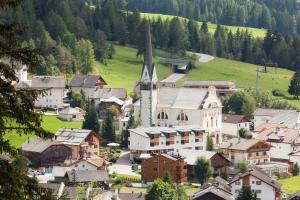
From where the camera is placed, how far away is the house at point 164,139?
67.6 metres

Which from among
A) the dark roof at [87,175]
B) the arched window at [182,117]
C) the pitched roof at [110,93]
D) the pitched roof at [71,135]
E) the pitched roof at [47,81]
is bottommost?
the dark roof at [87,175]

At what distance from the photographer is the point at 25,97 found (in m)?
9.87

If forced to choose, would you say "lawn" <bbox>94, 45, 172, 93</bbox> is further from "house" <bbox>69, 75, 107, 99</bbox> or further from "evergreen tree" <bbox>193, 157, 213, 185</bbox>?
"evergreen tree" <bbox>193, 157, 213, 185</bbox>

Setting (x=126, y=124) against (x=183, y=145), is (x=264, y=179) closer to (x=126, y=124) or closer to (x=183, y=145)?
(x=183, y=145)

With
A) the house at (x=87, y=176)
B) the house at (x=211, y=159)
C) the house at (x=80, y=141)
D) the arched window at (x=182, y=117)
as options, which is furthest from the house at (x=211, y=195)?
the arched window at (x=182, y=117)

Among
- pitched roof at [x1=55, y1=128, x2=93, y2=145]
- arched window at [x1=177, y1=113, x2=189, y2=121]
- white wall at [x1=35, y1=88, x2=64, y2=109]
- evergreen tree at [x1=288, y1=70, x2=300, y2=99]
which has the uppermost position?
evergreen tree at [x1=288, y1=70, x2=300, y2=99]

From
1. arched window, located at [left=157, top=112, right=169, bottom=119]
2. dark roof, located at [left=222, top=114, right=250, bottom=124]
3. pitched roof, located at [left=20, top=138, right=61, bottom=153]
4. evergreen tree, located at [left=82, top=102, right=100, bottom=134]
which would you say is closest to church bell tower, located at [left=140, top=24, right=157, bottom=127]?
arched window, located at [left=157, top=112, right=169, bottom=119]

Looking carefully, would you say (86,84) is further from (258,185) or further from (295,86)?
(258,185)

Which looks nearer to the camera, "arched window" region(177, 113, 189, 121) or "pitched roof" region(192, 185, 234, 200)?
"pitched roof" region(192, 185, 234, 200)

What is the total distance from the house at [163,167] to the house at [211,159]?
1413mm

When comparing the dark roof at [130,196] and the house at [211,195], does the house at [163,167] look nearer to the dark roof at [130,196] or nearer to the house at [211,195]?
the house at [211,195]

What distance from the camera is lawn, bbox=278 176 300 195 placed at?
57.2m

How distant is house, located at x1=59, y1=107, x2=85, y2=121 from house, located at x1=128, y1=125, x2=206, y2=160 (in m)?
10.4

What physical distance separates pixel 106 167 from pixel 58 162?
14.4 feet
